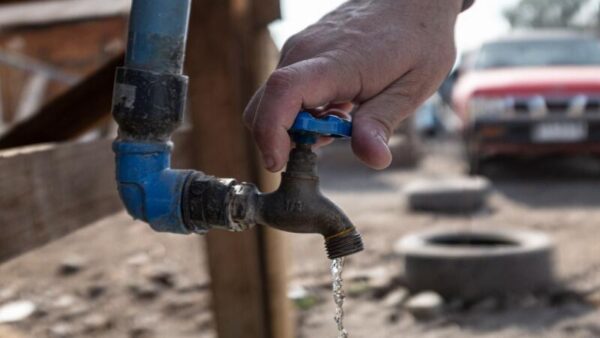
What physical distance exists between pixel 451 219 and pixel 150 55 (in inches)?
183

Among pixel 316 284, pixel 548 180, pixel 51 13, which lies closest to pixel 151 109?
pixel 316 284

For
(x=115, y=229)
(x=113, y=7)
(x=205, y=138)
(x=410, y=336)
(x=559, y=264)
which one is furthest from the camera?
(x=115, y=229)

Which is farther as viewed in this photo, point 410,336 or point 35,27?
point 35,27

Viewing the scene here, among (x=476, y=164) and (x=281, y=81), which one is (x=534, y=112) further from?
(x=281, y=81)

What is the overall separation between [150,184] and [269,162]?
0.18 m

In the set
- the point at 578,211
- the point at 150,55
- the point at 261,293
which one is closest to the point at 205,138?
the point at 261,293

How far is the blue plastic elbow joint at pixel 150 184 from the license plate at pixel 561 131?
19.9 feet

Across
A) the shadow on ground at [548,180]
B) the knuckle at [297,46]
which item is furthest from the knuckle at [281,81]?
the shadow on ground at [548,180]

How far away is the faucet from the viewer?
103 cm

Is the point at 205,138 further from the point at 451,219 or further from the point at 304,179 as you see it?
the point at 451,219

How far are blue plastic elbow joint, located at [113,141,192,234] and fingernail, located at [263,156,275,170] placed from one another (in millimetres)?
128

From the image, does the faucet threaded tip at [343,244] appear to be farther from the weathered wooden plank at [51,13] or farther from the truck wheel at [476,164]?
the truck wheel at [476,164]

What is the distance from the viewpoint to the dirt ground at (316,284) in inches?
126

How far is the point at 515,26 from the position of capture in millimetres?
36844
